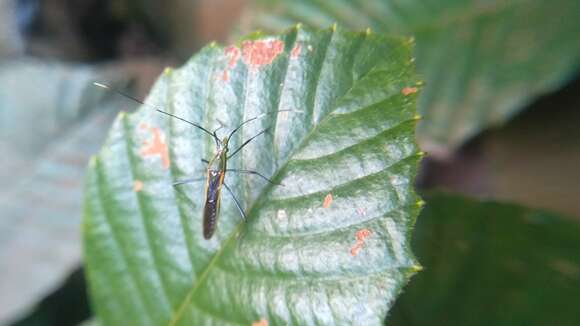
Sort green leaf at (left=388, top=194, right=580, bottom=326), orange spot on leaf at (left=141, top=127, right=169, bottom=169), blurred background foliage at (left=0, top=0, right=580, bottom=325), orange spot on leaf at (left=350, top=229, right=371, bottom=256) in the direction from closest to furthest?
orange spot on leaf at (left=350, top=229, right=371, bottom=256) < orange spot on leaf at (left=141, top=127, right=169, bottom=169) < green leaf at (left=388, top=194, right=580, bottom=326) < blurred background foliage at (left=0, top=0, right=580, bottom=325)

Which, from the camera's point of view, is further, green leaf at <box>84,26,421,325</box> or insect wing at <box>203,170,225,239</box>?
insect wing at <box>203,170,225,239</box>

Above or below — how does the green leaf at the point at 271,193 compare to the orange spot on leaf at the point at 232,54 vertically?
below

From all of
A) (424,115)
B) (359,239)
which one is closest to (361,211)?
(359,239)

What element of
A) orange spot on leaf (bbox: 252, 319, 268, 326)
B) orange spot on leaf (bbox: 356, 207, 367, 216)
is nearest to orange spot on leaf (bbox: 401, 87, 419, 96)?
orange spot on leaf (bbox: 356, 207, 367, 216)

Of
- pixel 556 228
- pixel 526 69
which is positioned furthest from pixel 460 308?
pixel 526 69

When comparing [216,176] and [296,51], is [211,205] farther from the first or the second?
[296,51]

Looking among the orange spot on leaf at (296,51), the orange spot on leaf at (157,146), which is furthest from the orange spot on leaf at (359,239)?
the orange spot on leaf at (157,146)

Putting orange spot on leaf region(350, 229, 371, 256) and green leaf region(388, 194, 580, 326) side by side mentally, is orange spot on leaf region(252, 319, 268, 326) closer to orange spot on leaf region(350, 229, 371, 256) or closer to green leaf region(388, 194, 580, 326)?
orange spot on leaf region(350, 229, 371, 256)

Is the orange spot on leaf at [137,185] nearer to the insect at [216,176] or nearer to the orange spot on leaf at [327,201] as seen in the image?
the insect at [216,176]
